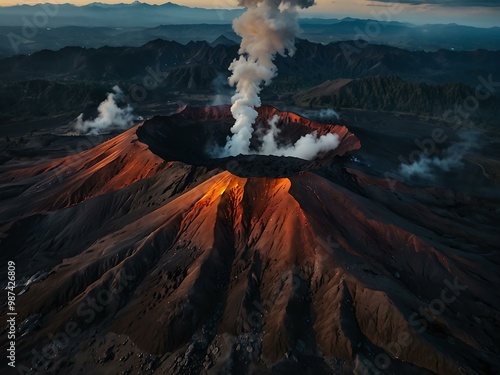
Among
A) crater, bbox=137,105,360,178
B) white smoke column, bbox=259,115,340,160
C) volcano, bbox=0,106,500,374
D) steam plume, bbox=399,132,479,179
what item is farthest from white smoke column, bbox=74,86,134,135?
steam plume, bbox=399,132,479,179

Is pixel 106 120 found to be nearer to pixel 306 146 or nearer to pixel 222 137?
pixel 222 137

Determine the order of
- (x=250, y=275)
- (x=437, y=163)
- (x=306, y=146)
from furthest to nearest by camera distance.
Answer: (x=437, y=163) < (x=306, y=146) < (x=250, y=275)

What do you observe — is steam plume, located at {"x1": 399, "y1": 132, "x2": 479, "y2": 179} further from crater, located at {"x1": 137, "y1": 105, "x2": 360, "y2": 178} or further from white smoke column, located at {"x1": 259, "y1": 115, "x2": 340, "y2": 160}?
white smoke column, located at {"x1": 259, "y1": 115, "x2": 340, "y2": 160}

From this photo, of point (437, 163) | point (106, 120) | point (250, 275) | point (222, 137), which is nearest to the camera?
point (250, 275)

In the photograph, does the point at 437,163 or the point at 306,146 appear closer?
the point at 306,146

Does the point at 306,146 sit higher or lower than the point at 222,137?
higher

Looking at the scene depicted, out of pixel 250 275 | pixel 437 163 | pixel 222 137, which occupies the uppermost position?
pixel 250 275

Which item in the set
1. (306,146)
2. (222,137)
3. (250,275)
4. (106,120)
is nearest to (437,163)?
(306,146)

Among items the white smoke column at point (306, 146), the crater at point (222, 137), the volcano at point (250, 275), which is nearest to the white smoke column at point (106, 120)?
the crater at point (222, 137)
